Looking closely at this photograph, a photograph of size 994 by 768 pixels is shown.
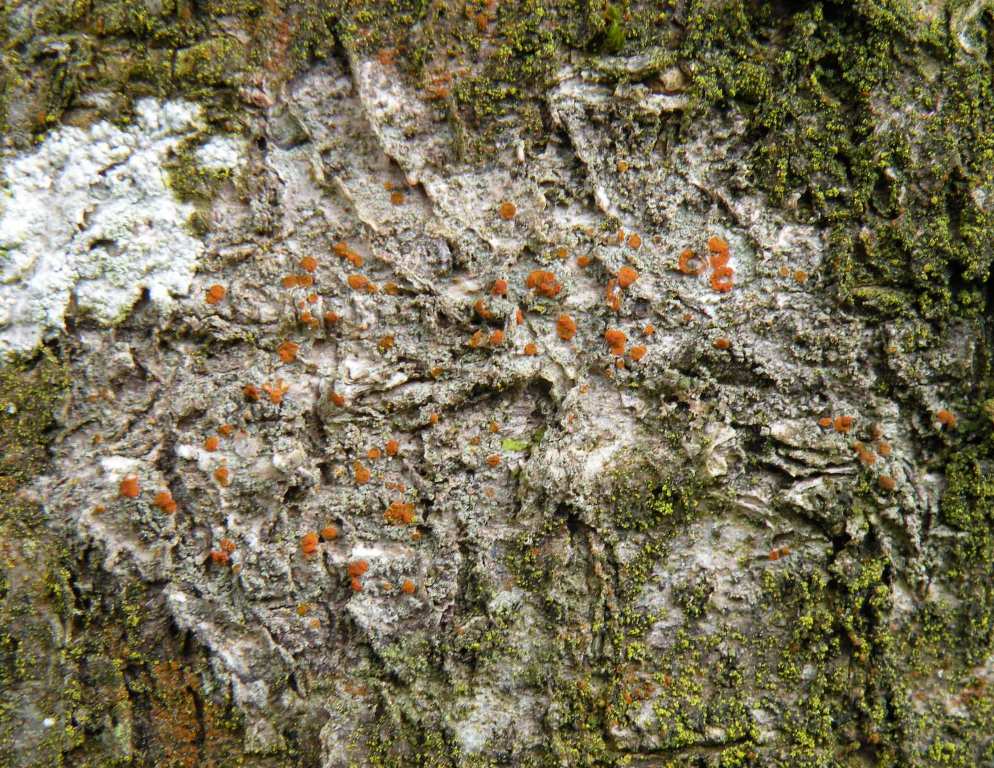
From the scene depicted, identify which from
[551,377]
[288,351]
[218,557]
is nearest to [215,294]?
[288,351]

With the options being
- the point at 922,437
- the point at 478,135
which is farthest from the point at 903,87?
the point at 478,135

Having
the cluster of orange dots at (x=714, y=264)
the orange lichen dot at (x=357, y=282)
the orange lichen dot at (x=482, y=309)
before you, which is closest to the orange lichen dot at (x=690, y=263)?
the cluster of orange dots at (x=714, y=264)

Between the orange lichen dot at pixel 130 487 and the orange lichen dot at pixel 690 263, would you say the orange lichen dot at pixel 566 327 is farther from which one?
the orange lichen dot at pixel 130 487

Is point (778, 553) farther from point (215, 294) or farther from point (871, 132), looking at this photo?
point (215, 294)

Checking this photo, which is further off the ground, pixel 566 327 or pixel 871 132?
pixel 871 132

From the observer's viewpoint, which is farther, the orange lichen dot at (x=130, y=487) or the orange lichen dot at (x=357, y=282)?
the orange lichen dot at (x=357, y=282)
